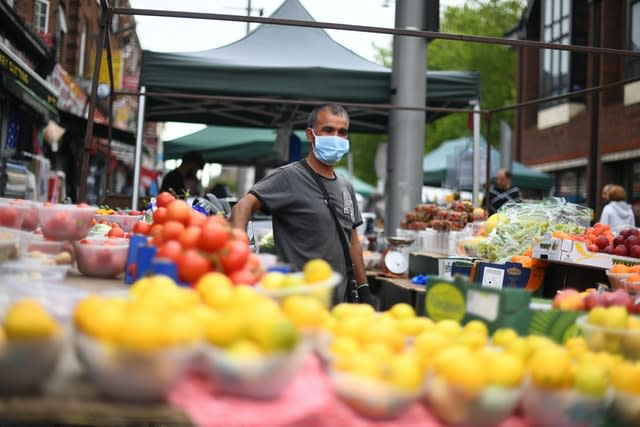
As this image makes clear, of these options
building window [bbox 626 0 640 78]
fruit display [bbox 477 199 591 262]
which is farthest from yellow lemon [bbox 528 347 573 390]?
building window [bbox 626 0 640 78]

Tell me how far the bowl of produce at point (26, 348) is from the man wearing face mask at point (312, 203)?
229 cm

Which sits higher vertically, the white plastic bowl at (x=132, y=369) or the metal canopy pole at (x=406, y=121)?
the metal canopy pole at (x=406, y=121)

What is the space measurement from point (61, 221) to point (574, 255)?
10.9 ft

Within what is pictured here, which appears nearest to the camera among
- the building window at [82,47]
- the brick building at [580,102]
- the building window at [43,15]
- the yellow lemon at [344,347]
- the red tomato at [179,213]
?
the yellow lemon at [344,347]

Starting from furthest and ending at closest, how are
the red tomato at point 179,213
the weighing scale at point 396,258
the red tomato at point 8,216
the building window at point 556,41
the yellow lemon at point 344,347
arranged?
the building window at point 556,41, the weighing scale at point 396,258, the red tomato at point 8,216, the red tomato at point 179,213, the yellow lemon at point 344,347

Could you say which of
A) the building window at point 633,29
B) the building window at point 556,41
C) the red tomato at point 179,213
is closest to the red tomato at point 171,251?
the red tomato at point 179,213

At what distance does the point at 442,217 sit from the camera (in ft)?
22.6

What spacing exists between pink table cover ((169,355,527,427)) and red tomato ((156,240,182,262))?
1.79 feet

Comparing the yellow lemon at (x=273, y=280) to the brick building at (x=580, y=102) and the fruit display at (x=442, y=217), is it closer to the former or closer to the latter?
the fruit display at (x=442, y=217)

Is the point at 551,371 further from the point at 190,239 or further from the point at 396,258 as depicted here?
the point at 396,258

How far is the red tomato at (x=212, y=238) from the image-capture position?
85.2 inches

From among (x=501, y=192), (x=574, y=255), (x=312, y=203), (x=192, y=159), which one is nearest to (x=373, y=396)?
(x=312, y=203)

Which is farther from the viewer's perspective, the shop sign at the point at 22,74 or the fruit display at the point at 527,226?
the shop sign at the point at 22,74

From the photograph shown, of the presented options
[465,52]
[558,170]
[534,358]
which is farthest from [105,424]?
[465,52]
